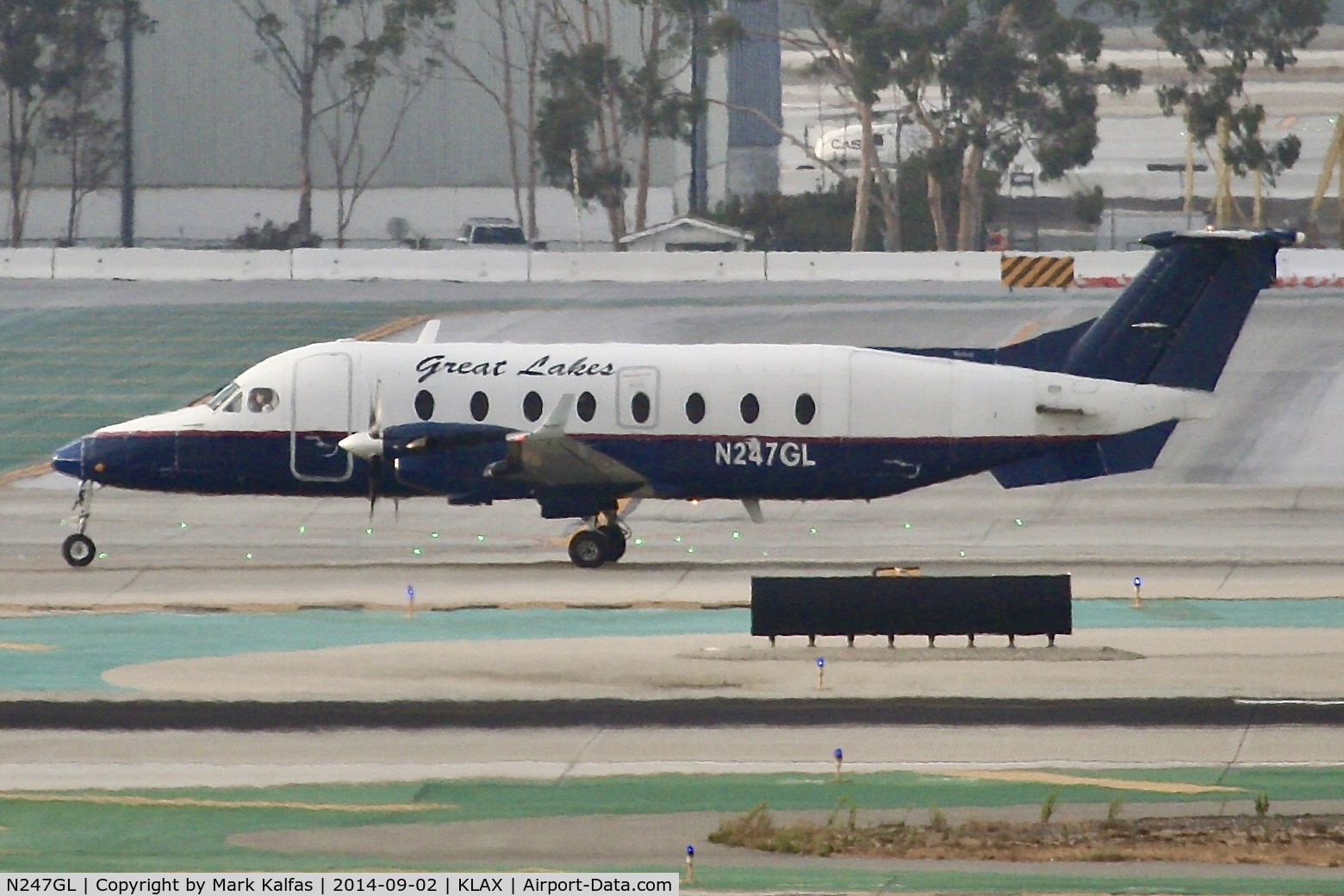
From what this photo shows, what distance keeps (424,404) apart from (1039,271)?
36.2 metres

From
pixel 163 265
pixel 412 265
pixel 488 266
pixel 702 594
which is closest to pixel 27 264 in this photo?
pixel 163 265

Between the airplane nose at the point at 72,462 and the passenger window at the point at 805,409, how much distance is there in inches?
387

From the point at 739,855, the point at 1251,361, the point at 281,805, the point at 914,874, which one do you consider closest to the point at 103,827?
the point at 281,805

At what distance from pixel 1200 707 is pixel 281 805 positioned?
8.41m

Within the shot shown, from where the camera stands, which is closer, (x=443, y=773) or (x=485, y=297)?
(x=443, y=773)

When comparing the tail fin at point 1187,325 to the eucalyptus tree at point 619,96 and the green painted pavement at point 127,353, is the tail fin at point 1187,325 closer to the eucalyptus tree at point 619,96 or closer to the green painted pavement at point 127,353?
the green painted pavement at point 127,353

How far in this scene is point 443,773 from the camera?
1791 centimetres

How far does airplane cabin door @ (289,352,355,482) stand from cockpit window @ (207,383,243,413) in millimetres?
817

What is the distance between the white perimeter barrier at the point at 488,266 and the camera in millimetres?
66000

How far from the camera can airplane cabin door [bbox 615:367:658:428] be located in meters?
30.4

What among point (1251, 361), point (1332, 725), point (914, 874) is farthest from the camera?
point (1251, 361)

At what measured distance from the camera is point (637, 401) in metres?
30.4

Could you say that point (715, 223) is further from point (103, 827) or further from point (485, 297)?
point (103, 827)

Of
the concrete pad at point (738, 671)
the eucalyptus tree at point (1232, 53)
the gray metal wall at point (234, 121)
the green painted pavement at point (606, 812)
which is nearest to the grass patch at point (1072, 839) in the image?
the green painted pavement at point (606, 812)
